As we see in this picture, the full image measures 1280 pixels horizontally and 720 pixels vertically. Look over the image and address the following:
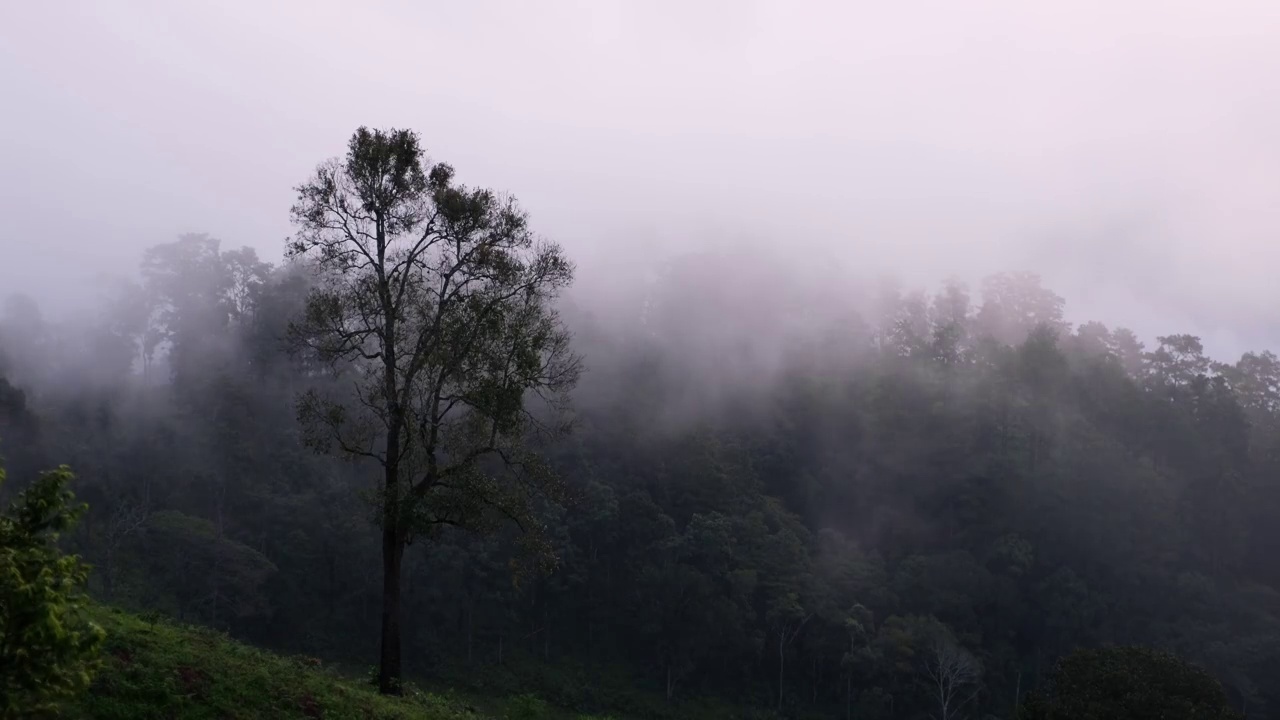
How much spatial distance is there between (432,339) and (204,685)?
266 inches

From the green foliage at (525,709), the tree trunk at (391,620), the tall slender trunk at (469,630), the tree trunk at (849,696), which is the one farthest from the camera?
the tall slender trunk at (469,630)

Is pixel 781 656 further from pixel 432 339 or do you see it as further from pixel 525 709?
pixel 432 339

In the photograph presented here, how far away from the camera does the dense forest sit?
4575 cm

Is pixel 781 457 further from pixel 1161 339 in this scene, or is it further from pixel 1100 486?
pixel 1161 339

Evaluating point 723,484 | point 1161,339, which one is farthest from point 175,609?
point 1161,339

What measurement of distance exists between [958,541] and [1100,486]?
31.7ft

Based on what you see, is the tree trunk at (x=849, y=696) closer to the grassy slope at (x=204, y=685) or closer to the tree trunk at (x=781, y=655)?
the tree trunk at (x=781, y=655)

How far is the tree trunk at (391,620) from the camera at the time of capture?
15969 millimetres

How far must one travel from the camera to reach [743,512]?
52375mm

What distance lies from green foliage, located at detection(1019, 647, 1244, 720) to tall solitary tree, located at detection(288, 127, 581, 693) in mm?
19852

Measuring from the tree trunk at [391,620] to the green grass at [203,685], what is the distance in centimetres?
98

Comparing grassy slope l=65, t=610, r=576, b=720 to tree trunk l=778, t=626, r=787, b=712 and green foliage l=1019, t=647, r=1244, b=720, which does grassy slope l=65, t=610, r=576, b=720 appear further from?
tree trunk l=778, t=626, r=787, b=712

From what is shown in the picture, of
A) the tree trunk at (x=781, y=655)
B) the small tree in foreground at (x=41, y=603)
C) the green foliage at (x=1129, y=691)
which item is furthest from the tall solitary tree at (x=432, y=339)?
the tree trunk at (x=781, y=655)

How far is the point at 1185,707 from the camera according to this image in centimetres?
2622
